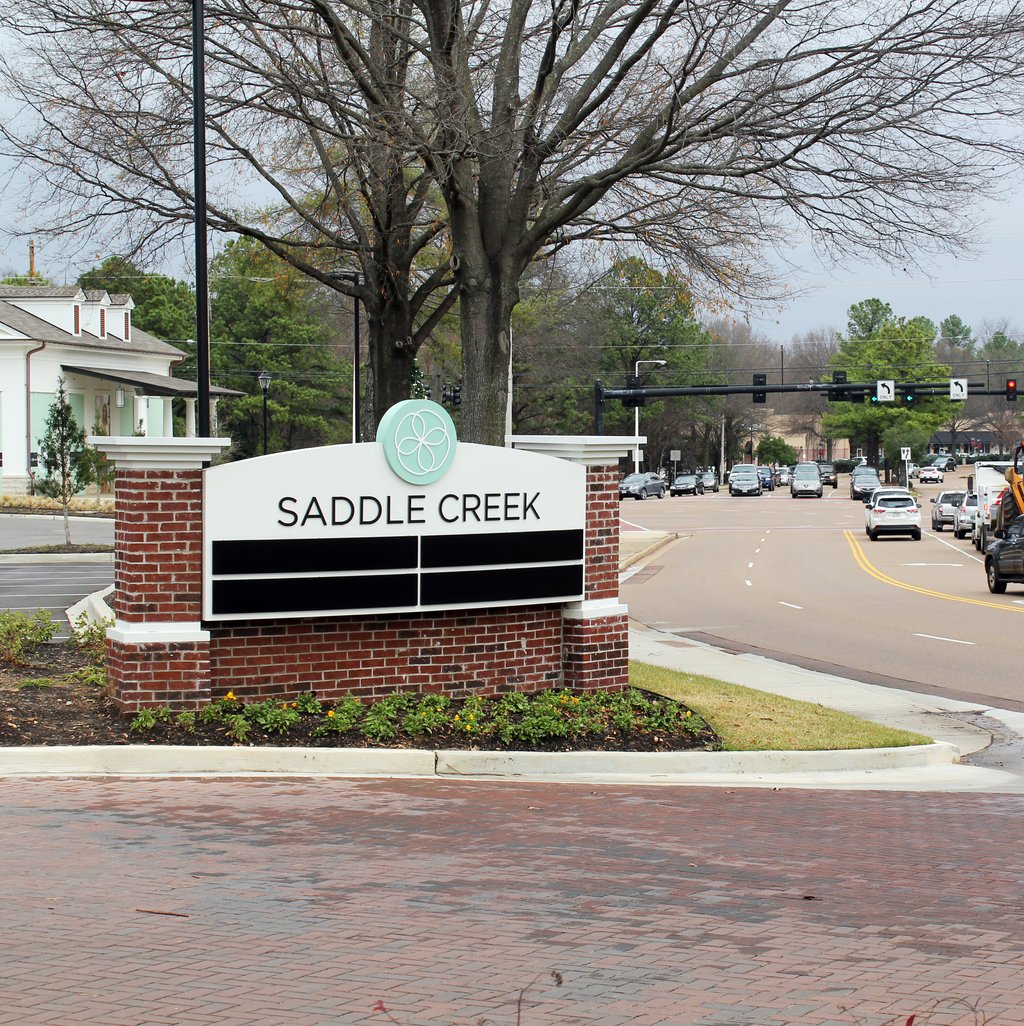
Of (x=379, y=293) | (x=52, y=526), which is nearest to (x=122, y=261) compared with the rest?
(x=379, y=293)

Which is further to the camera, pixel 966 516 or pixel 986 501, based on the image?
pixel 966 516

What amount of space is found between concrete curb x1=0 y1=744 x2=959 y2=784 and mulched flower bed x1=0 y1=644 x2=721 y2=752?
318 mm

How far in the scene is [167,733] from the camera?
34.9ft

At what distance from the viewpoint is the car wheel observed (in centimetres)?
2771

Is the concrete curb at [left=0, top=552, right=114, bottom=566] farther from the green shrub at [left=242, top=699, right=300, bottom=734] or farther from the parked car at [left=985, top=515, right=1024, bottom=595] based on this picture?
the green shrub at [left=242, top=699, right=300, bottom=734]

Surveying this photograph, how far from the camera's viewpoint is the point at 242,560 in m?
11.1

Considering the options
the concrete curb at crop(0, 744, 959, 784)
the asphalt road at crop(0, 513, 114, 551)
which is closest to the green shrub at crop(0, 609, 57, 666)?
the concrete curb at crop(0, 744, 959, 784)

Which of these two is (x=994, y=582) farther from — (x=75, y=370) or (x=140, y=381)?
(x=140, y=381)

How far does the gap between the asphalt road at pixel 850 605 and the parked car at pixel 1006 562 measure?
304 millimetres

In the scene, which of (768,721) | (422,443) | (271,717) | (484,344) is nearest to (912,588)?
(484,344)

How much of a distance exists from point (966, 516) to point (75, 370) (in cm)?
3134

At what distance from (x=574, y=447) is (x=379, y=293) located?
10.8 metres

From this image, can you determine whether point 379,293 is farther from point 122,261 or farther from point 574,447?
point 574,447

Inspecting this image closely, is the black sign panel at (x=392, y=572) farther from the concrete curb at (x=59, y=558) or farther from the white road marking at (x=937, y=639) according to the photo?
the concrete curb at (x=59, y=558)
